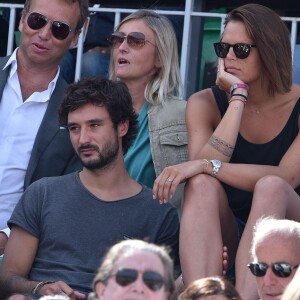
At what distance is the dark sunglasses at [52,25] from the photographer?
6828mm

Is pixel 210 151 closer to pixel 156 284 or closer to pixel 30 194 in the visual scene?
pixel 30 194

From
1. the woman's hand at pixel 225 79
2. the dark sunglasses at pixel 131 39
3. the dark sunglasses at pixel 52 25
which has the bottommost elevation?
the woman's hand at pixel 225 79

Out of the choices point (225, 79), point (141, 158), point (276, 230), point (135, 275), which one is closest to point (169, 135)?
point (141, 158)

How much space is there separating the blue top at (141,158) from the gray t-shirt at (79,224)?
1.55ft

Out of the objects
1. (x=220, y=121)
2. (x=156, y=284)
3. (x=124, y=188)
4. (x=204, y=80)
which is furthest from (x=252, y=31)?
(x=156, y=284)

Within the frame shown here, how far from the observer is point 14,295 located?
574 cm

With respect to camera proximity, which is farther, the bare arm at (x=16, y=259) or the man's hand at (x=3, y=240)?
the man's hand at (x=3, y=240)

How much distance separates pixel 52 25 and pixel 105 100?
81 centimetres

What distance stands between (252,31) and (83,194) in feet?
3.95

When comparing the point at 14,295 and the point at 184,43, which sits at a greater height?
the point at 184,43

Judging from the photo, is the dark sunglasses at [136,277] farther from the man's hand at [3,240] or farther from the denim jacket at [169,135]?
the denim jacket at [169,135]

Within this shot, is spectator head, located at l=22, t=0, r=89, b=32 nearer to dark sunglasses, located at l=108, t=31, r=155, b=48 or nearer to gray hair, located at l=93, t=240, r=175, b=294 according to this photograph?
dark sunglasses, located at l=108, t=31, r=155, b=48

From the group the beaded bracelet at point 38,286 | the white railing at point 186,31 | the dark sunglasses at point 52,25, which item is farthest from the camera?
the white railing at point 186,31

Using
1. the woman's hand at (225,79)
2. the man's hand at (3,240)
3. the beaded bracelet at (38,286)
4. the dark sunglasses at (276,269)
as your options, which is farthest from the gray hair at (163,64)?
the dark sunglasses at (276,269)
